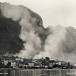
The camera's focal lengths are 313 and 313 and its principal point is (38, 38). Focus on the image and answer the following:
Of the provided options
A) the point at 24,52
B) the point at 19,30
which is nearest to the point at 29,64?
the point at 24,52

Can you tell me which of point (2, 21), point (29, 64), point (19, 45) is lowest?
point (29, 64)

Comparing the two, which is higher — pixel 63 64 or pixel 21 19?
pixel 21 19

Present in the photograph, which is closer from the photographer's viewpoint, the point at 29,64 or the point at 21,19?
the point at 29,64

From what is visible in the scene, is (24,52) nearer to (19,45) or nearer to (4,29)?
(19,45)

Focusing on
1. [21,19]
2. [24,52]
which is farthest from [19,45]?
[21,19]

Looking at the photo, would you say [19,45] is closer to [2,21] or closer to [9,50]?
[9,50]

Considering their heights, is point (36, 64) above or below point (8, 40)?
below

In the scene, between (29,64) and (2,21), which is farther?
(2,21)

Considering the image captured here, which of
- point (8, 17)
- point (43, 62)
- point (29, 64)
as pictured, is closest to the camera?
point (29, 64)

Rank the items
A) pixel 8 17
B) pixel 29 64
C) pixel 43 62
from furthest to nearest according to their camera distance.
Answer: pixel 8 17
pixel 43 62
pixel 29 64
